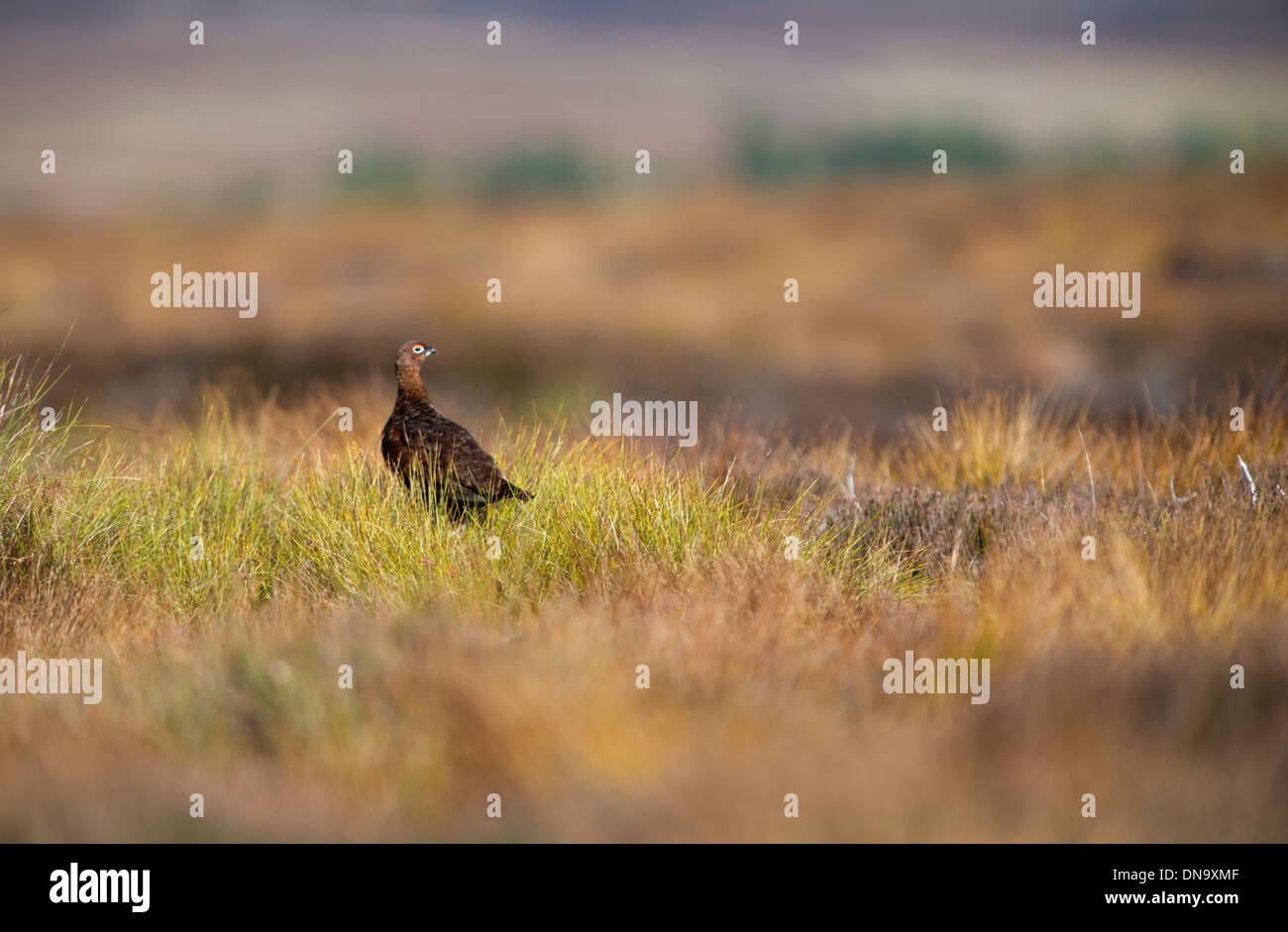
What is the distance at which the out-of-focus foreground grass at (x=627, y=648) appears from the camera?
3.50m

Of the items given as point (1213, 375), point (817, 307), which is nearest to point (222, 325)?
point (817, 307)

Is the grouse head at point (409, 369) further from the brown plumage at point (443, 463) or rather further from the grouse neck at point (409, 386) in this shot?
the brown plumage at point (443, 463)

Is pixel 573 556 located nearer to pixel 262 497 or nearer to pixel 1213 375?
pixel 262 497

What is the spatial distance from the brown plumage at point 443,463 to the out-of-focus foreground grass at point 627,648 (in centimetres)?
14

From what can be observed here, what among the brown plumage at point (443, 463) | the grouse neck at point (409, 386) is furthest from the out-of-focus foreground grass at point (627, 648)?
the grouse neck at point (409, 386)

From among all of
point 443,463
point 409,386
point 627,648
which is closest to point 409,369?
point 409,386

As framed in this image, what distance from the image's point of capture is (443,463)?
20.9 ft

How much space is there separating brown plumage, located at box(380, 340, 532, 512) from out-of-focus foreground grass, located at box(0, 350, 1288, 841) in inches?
5.3

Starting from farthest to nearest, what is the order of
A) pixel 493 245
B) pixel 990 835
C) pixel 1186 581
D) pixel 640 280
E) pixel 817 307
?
pixel 493 245, pixel 640 280, pixel 817 307, pixel 1186 581, pixel 990 835

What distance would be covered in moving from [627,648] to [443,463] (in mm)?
2139

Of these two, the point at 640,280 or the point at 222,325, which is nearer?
the point at 222,325

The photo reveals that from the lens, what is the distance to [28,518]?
20.1 feet

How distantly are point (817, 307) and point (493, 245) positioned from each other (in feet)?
34.7
